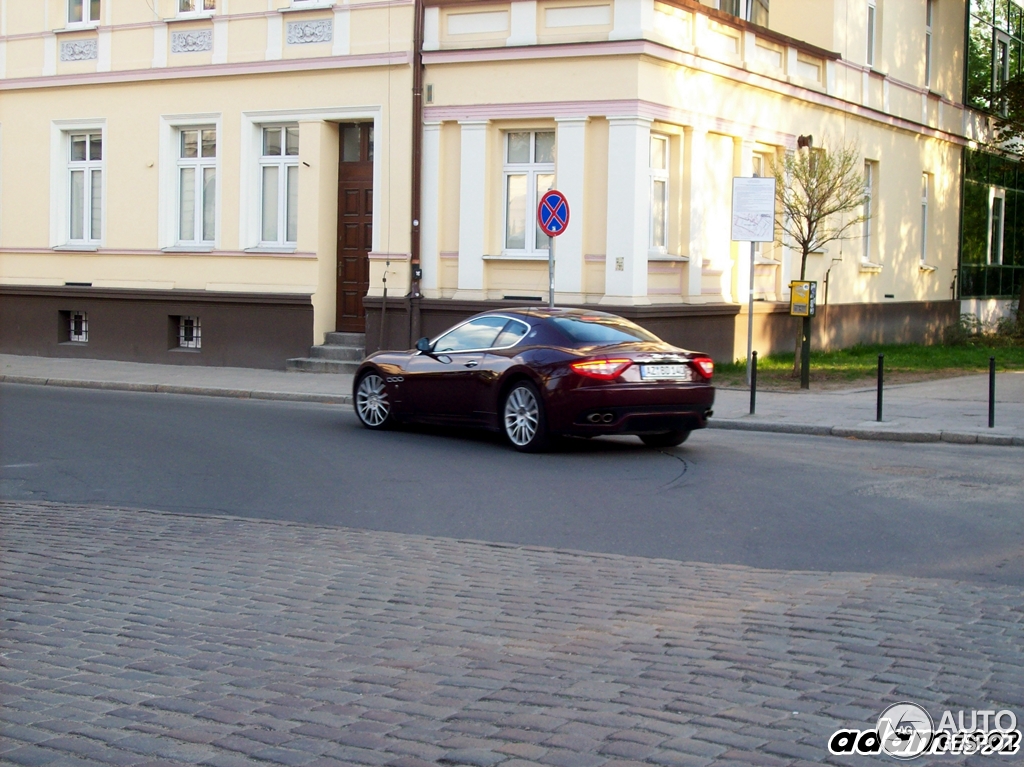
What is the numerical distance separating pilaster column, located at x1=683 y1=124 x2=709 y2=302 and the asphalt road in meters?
7.52

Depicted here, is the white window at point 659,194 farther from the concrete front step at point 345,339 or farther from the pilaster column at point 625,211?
the concrete front step at point 345,339

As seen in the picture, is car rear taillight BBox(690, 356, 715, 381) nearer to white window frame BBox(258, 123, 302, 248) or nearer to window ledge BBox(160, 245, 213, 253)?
white window frame BBox(258, 123, 302, 248)

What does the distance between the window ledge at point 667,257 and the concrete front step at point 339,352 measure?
5.36 m

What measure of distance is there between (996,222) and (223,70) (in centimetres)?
2364

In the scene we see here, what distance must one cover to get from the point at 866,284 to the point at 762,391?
10899 mm

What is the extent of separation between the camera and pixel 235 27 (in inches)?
961

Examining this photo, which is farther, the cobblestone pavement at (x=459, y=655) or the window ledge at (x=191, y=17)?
the window ledge at (x=191, y=17)

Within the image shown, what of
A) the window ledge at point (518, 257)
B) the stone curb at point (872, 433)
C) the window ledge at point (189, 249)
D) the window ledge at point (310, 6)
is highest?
the window ledge at point (310, 6)

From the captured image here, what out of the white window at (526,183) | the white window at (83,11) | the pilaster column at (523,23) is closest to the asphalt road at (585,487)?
the white window at (526,183)

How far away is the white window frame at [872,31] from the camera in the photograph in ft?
96.3

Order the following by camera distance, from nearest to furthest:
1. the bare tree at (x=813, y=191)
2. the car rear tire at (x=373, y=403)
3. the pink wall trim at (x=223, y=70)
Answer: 1. the car rear tire at (x=373, y=403)
2. the bare tree at (x=813, y=191)
3. the pink wall trim at (x=223, y=70)

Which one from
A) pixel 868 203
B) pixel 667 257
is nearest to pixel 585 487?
pixel 667 257

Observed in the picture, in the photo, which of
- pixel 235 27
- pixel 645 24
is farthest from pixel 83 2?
pixel 645 24

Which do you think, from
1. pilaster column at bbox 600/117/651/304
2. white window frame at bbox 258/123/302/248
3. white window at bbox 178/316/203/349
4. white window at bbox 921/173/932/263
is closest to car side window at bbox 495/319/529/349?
pilaster column at bbox 600/117/651/304
